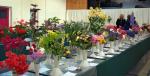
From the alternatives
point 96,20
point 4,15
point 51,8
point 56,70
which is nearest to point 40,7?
Result: point 51,8

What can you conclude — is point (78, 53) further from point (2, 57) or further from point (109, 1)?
point (109, 1)

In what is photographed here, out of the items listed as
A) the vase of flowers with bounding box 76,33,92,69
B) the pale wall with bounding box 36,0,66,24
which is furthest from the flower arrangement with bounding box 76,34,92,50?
the pale wall with bounding box 36,0,66,24

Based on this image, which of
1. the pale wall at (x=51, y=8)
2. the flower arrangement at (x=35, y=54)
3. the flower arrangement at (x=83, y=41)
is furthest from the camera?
the pale wall at (x=51, y=8)

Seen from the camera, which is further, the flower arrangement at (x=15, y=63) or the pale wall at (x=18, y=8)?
the pale wall at (x=18, y=8)

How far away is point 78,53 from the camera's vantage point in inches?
116

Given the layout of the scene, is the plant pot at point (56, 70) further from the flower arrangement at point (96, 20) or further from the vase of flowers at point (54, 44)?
the flower arrangement at point (96, 20)

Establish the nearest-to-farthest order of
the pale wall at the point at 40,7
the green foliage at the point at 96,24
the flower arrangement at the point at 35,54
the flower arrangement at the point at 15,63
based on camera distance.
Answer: the flower arrangement at the point at 15,63
the flower arrangement at the point at 35,54
the green foliage at the point at 96,24
the pale wall at the point at 40,7

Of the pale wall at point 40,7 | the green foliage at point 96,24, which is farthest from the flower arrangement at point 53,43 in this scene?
the pale wall at point 40,7

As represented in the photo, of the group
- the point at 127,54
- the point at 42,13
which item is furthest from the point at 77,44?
the point at 42,13

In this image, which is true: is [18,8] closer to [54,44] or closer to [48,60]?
[48,60]

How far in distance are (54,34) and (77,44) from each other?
0.64 m

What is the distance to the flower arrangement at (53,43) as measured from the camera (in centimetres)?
226

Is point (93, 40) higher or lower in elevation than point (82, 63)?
higher

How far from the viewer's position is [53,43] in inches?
89.2
